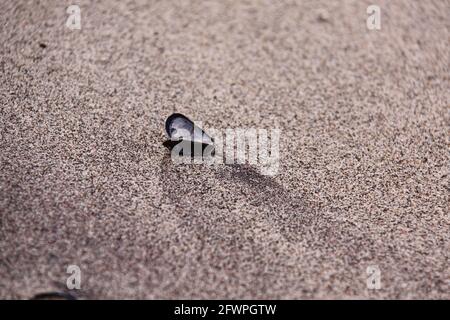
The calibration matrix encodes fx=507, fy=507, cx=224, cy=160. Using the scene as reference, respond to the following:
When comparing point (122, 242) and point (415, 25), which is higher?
point (415, 25)

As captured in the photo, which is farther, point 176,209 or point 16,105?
point 16,105

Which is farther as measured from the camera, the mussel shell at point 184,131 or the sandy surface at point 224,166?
the mussel shell at point 184,131

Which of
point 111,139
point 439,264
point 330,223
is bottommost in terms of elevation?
point 439,264

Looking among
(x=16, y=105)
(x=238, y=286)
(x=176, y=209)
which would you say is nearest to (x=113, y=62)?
(x=16, y=105)

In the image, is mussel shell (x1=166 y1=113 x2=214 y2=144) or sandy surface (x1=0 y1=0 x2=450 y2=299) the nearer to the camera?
sandy surface (x1=0 y1=0 x2=450 y2=299)

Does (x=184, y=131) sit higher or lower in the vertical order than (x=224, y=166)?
higher
